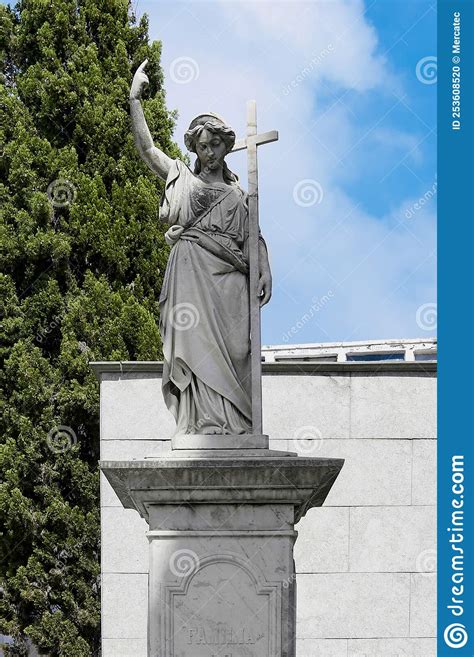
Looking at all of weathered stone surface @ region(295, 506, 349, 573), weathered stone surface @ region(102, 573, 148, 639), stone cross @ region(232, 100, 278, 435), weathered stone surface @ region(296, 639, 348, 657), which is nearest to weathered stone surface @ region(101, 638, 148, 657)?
weathered stone surface @ region(102, 573, 148, 639)

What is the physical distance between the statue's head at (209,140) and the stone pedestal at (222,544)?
2.16 meters

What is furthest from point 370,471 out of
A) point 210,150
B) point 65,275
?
point 65,275

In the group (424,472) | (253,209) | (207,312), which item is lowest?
(424,472)

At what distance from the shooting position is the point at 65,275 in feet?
50.6

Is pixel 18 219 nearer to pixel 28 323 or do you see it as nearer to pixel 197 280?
pixel 28 323

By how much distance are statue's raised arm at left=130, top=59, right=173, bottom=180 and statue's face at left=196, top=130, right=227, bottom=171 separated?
0.25m

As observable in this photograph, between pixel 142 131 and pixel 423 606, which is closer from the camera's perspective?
pixel 142 131

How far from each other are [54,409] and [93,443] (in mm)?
651

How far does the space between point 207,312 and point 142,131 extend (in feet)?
4.59

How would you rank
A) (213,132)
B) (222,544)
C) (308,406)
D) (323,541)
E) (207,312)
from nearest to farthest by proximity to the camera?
1. (222,544)
2. (207,312)
3. (213,132)
4. (323,541)
5. (308,406)

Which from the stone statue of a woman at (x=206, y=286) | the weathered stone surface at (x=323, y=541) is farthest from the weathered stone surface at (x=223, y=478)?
the weathered stone surface at (x=323, y=541)

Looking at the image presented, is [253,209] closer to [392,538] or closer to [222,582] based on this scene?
[222,582]

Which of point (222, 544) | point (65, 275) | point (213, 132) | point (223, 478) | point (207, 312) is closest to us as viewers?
point (223, 478)

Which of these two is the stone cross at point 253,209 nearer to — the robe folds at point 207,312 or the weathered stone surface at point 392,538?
the robe folds at point 207,312
